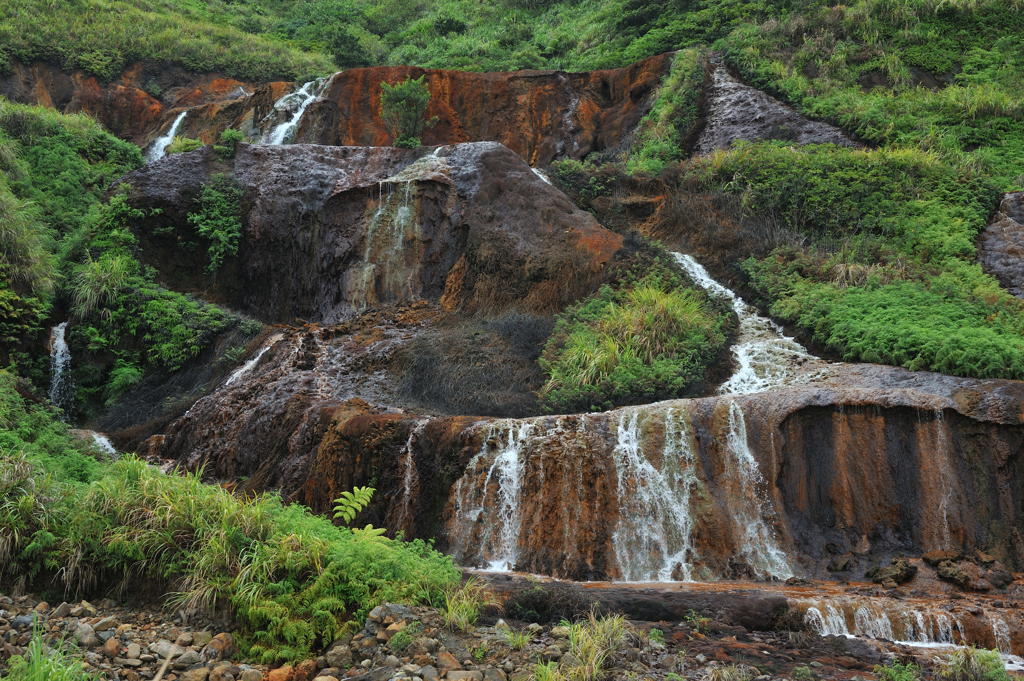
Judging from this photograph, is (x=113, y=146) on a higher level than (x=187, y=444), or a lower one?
higher

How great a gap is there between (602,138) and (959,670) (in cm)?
2065

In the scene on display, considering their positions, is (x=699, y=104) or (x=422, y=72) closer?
(x=699, y=104)

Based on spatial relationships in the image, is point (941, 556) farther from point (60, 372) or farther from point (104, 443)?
point (60, 372)

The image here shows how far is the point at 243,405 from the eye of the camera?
40.8 ft

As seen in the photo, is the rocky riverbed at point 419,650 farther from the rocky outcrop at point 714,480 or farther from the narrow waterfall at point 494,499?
the narrow waterfall at point 494,499

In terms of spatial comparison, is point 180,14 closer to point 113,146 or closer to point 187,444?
point 113,146

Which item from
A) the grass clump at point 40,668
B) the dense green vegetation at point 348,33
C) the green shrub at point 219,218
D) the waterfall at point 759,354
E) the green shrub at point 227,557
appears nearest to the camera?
the grass clump at point 40,668

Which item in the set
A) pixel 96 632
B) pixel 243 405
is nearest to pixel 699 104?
pixel 243 405

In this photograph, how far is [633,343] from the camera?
40.5ft

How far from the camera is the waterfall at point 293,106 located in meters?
24.0

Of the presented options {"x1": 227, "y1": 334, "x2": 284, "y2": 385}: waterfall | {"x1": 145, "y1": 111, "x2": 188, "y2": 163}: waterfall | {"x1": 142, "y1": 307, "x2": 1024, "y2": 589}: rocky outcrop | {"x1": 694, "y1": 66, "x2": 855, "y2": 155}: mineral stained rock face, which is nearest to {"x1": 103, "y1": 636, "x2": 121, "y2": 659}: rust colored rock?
{"x1": 142, "y1": 307, "x2": 1024, "y2": 589}: rocky outcrop

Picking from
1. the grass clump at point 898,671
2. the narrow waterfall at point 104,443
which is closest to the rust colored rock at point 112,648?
the grass clump at point 898,671

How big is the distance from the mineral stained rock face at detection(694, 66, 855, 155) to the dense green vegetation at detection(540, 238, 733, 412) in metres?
7.64

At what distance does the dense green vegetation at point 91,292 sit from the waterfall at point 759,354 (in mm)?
10700
